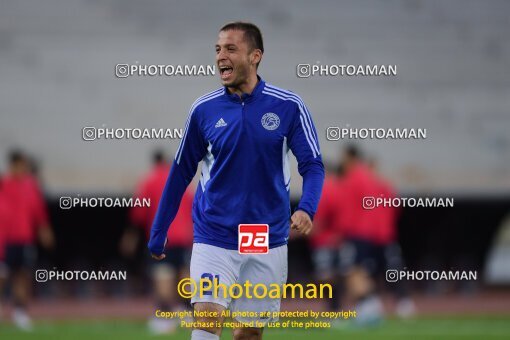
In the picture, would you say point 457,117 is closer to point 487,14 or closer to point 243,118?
point 487,14

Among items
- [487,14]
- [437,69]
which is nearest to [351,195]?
[487,14]

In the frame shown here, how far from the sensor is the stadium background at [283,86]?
11.3 meters

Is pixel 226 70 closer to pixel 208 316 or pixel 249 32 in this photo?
pixel 249 32

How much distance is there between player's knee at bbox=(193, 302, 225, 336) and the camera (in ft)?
18.2

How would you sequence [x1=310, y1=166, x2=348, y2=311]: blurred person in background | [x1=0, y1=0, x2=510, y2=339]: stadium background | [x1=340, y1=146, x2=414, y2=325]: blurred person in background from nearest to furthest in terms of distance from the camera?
[x1=340, y1=146, x2=414, y2=325]: blurred person in background < [x1=310, y1=166, x2=348, y2=311]: blurred person in background < [x1=0, y1=0, x2=510, y2=339]: stadium background

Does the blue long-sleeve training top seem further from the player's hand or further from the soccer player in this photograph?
the player's hand

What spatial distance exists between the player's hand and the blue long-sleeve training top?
0.40 ft

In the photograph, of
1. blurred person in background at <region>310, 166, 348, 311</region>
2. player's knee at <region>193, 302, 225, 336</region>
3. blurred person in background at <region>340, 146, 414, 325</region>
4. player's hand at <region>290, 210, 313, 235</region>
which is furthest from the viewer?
blurred person in background at <region>310, 166, 348, 311</region>

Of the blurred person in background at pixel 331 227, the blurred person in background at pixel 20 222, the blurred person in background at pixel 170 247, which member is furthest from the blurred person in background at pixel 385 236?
the blurred person in background at pixel 20 222

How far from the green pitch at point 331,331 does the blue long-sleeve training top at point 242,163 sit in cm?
273

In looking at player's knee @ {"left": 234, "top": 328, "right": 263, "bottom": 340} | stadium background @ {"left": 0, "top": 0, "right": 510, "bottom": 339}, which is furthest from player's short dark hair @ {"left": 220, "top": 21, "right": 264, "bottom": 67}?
stadium background @ {"left": 0, "top": 0, "right": 510, "bottom": 339}

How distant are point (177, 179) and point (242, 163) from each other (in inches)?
15.9

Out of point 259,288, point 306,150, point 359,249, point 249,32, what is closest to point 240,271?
point 259,288

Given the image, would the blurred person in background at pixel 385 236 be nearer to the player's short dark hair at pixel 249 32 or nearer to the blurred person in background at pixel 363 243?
the blurred person in background at pixel 363 243
